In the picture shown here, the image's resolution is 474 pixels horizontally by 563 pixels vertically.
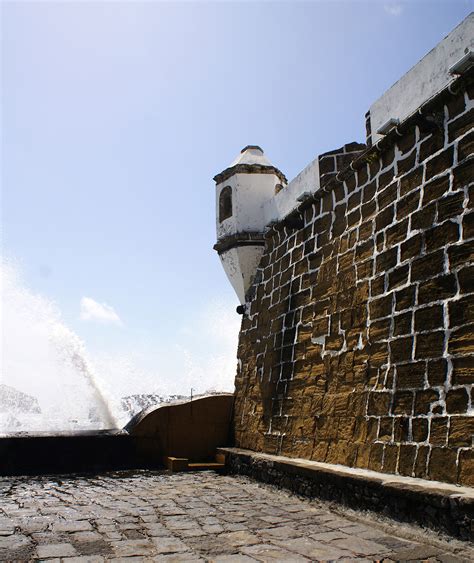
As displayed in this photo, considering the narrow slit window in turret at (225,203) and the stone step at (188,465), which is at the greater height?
the narrow slit window in turret at (225,203)

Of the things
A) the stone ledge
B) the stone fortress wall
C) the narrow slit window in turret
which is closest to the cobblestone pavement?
the stone ledge

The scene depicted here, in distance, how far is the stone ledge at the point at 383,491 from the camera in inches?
143

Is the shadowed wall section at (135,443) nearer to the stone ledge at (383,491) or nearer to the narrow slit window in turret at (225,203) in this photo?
the stone ledge at (383,491)

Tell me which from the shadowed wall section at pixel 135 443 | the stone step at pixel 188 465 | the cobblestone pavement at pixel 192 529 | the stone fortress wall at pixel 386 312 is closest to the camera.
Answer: the cobblestone pavement at pixel 192 529

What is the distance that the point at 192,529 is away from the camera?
427cm

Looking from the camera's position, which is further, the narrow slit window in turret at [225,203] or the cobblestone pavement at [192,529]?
the narrow slit window in turret at [225,203]

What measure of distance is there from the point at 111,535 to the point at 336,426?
2.84 metres

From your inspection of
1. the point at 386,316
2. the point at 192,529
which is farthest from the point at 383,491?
the point at 386,316

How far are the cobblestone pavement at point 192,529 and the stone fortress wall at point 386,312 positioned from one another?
2.20 feet

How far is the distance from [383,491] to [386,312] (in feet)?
5.91

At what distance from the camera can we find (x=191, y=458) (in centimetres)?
893

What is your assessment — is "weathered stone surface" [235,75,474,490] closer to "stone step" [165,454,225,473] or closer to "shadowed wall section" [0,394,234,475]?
"stone step" [165,454,225,473]

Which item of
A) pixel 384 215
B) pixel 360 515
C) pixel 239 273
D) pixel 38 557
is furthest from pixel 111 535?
pixel 239 273

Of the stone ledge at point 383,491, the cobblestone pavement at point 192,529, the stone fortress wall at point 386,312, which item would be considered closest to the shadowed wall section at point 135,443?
the stone fortress wall at point 386,312
